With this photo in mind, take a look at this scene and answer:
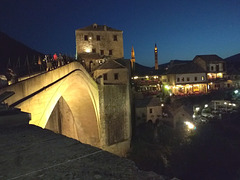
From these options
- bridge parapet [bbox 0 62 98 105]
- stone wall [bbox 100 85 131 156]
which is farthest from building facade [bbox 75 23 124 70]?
bridge parapet [bbox 0 62 98 105]

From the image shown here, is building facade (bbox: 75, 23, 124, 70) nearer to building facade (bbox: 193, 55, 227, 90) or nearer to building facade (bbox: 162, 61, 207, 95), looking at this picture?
building facade (bbox: 162, 61, 207, 95)

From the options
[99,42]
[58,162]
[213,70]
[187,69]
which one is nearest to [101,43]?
[99,42]

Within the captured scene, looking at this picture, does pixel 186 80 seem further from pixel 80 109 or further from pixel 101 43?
pixel 80 109

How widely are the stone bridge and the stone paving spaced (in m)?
7.50

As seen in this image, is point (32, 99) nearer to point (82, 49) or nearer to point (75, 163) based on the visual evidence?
point (75, 163)

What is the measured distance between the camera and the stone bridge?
11.7 meters

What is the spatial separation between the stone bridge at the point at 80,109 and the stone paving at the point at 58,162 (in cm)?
750

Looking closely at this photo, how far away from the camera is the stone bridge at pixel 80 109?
11703mm

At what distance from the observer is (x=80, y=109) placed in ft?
66.7

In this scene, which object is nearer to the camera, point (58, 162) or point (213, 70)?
point (58, 162)

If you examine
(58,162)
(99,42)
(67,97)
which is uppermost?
(99,42)

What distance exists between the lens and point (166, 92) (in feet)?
128

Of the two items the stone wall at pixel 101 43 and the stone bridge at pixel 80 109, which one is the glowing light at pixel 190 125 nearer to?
the stone bridge at pixel 80 109

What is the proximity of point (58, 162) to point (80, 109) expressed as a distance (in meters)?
18.3
